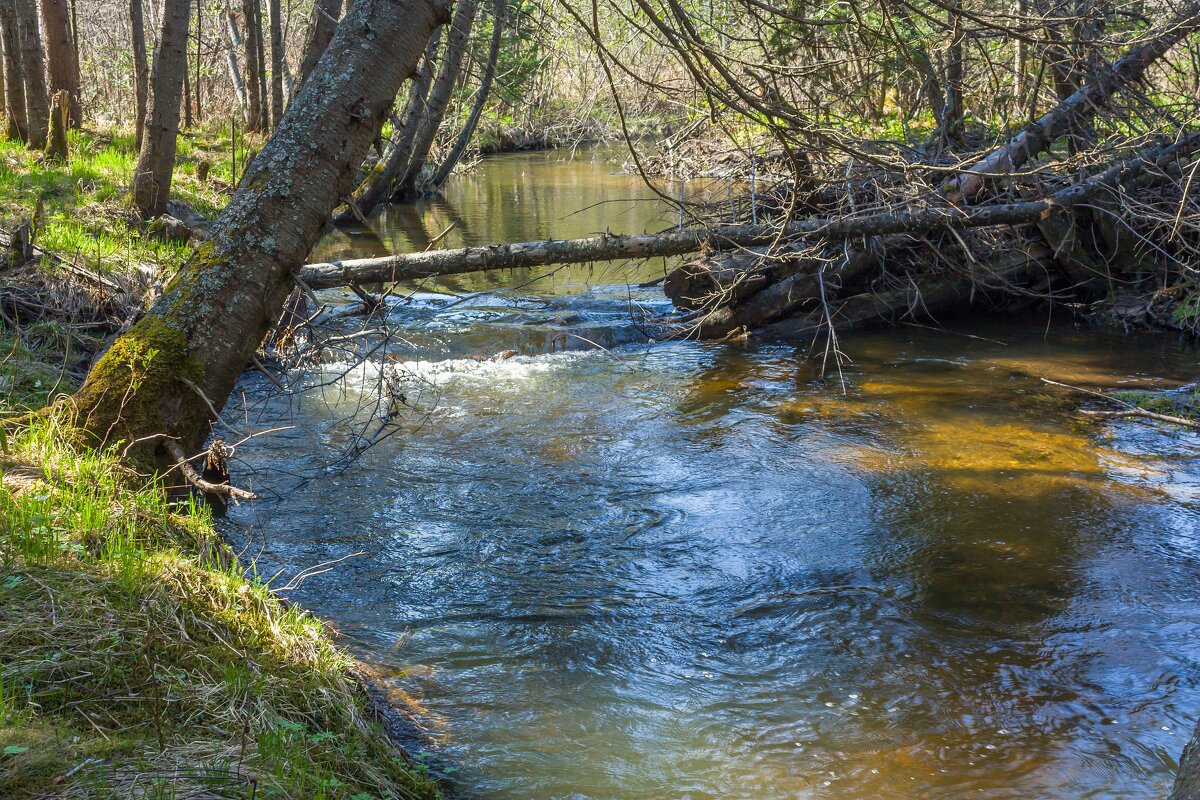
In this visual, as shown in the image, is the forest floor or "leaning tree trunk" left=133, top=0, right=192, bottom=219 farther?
"leaning tree trunk" left=133, top=0, right=192, bottom=219

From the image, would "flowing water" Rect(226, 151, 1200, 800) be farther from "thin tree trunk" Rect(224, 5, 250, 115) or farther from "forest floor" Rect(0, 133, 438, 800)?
"thin tree trunk" Rect(224, 5, 250, 115)

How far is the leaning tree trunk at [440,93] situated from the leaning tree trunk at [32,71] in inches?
211

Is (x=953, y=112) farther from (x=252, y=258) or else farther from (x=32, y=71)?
(x=32, y=71)

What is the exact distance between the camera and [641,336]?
1120 cm

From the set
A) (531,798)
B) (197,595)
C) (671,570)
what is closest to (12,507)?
(197,595)

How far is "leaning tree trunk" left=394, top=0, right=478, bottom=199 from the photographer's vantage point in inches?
524

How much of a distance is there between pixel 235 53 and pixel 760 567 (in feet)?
79.4

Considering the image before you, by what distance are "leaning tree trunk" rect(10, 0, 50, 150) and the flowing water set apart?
24.3 feet

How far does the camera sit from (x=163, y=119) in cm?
1119

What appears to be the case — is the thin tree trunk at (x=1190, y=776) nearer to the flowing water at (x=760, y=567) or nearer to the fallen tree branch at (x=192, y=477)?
the flowing water at (x=760, y=567)

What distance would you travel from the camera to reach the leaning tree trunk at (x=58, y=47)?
15.3m

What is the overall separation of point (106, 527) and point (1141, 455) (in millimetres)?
7206

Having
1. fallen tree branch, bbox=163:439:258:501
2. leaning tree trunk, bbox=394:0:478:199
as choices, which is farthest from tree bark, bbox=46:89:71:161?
fallen tree branch, bbox=163:439:258:501

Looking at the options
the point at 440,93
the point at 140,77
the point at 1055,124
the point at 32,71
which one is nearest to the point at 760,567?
the point at 1055,124
